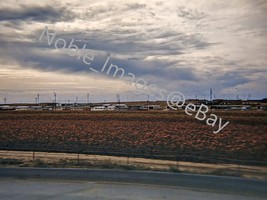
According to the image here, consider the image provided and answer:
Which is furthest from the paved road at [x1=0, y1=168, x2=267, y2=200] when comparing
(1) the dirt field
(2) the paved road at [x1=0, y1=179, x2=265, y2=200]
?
(1) the dirt field

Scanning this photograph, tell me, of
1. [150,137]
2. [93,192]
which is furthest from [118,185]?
[150,137]

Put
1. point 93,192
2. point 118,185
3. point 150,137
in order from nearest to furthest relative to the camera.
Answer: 1. point 93,192
2. point 118,185
3. point 150,137

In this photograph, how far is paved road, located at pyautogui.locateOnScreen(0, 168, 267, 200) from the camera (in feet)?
47.4

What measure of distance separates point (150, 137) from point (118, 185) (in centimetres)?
2509

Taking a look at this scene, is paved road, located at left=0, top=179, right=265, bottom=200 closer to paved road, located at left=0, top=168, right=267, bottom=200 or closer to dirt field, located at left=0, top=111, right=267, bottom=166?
paved road, located at left=0, top=168, right=267, bottom=200

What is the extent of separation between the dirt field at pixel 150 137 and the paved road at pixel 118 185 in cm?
→ 1038

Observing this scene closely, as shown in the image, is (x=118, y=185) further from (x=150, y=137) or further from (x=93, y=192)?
(x=150, y=137)

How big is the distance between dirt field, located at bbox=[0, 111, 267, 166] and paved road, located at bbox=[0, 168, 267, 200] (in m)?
10.4

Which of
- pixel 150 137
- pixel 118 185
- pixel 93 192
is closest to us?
pixel 93 192

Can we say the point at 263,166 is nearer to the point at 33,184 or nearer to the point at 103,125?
the point at 33,184

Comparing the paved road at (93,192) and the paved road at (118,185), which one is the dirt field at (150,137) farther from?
the paved road at (93,192)

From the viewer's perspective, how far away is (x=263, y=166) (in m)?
24.9

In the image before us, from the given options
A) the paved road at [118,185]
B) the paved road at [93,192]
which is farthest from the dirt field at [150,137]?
the paved road at [93,192]

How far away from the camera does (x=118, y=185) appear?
17.0m
